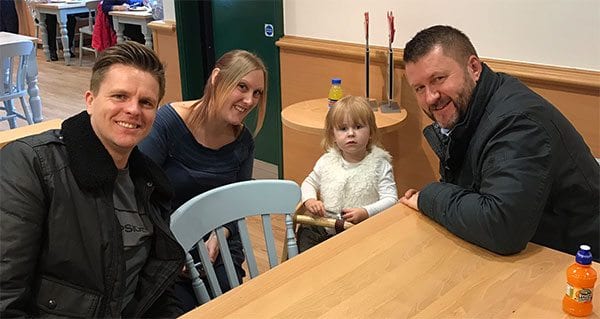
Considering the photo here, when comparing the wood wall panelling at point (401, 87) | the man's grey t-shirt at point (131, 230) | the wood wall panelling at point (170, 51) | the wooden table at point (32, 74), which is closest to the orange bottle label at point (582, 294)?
the man's grey t-shirt at point (131, 230)

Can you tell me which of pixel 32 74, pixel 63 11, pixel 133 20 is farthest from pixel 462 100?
pixel 63 11

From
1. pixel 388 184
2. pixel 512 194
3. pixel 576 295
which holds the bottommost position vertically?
pixel 388 184

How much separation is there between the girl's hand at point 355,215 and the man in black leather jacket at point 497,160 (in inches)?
17.3

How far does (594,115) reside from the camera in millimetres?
2418

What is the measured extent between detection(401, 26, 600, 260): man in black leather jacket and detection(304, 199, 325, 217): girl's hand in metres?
0.54

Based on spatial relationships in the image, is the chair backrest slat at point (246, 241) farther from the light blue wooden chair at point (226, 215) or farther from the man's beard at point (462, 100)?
the man's beard at point (462, 100)

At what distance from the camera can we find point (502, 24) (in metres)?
2.61

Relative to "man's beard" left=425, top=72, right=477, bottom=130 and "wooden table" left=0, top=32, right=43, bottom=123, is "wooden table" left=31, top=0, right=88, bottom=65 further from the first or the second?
"man's beard" left=425, top=72, right=477, bottom=130

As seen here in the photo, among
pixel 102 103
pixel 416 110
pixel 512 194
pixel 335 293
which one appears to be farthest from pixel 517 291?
pixel 416 110

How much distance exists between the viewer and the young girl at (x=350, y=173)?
2.30m

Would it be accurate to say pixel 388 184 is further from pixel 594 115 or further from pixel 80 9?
pixel 80 9

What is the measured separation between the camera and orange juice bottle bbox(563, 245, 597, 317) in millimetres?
1201

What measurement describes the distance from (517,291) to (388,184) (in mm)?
1039

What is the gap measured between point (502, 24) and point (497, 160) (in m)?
1.31
